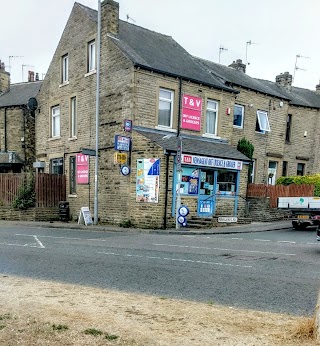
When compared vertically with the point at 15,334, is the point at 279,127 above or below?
above

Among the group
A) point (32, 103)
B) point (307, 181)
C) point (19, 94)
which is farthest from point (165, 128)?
point (19, 94)

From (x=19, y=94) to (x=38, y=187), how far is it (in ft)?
40.3

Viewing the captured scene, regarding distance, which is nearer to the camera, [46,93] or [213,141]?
[213,141]

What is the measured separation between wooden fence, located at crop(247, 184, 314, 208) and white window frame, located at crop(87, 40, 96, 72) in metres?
11.0

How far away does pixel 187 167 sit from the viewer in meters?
16.7

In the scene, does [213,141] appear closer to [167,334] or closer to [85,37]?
[85,37]

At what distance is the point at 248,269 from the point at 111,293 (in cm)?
367

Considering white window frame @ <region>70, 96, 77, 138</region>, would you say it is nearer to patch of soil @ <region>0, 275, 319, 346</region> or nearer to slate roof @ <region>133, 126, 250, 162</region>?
slate roof @ <region>133, 126, 250, 162</region>

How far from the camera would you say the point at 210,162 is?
1703 cm

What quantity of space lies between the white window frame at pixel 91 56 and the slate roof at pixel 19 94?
8681 mm

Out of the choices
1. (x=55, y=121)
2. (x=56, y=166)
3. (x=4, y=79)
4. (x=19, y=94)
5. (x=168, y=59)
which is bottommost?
(x=56, y=166)

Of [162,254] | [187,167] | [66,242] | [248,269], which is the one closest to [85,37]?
[187,167]

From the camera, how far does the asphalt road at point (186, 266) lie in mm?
5977

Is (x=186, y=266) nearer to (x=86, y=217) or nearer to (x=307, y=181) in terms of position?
(x=86, y=217)
